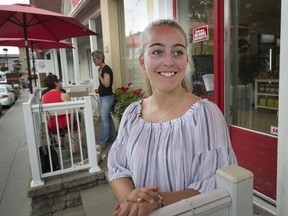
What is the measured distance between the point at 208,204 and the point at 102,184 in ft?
9.35

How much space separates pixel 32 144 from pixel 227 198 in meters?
2.74

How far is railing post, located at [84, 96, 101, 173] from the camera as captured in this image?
3.21 meters

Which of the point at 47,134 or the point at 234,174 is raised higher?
the point at 234,174

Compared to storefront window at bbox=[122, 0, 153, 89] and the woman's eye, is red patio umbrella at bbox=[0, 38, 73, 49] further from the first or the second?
the woman's eye

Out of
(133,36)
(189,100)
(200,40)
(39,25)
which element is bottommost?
(189,100)

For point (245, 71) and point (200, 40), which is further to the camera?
point (200, 40)

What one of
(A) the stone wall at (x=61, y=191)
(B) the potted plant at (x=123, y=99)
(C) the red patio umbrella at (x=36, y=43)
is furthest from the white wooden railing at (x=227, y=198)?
(C) the red patio umbrella at (x=36, y=43)

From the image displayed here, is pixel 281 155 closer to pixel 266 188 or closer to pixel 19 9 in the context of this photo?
pixel 266 188

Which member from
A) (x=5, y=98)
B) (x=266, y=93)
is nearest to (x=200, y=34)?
(x=266, y=93)

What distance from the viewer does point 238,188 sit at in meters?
0.79

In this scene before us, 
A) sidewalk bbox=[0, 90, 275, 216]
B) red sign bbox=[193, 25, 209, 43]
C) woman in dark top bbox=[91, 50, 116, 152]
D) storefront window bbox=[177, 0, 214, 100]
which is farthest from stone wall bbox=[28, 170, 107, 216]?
red sign bbox=[193, 25, 209, 43]

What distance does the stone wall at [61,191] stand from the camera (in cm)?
309

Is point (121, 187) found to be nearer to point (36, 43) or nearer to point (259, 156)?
point (259, 156)

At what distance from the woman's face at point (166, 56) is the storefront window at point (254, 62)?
1.64m
